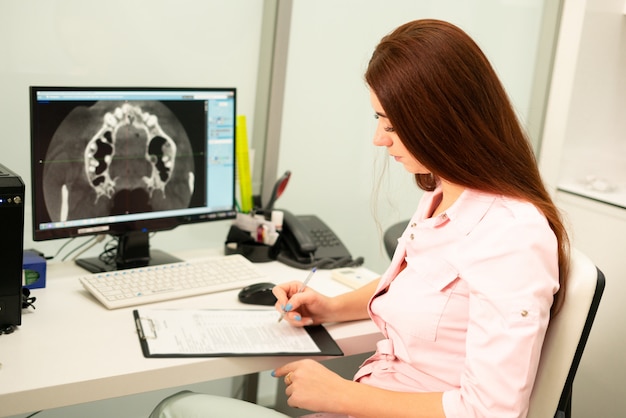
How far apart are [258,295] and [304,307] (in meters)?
0.13

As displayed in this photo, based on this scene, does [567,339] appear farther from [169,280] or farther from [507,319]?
[169,280]

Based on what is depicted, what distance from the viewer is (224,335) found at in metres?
1.40

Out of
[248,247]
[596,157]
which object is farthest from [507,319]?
[596,157]

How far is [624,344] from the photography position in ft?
7.58

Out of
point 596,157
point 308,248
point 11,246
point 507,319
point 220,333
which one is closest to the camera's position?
point 507,319

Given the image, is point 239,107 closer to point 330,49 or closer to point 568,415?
point 330,49

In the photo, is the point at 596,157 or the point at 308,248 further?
the point at 596,157

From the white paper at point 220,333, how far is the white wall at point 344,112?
87 centimetres

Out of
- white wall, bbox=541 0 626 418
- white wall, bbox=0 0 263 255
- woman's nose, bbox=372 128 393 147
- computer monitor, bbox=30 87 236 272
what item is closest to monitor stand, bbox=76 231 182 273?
computer monitor, bbox=30 87 236 272

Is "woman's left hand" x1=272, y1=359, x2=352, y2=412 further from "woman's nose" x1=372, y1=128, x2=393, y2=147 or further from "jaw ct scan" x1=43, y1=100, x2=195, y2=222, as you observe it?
"jaw ct scan" x1=43, y1=100, x2=195, y2=222

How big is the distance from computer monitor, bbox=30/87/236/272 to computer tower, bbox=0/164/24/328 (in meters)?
0.27

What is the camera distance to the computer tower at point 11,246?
1.29 m

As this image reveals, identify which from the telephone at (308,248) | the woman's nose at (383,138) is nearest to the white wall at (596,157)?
the telephone at (308,248)

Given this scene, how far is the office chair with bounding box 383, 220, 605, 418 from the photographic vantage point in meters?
1.14
